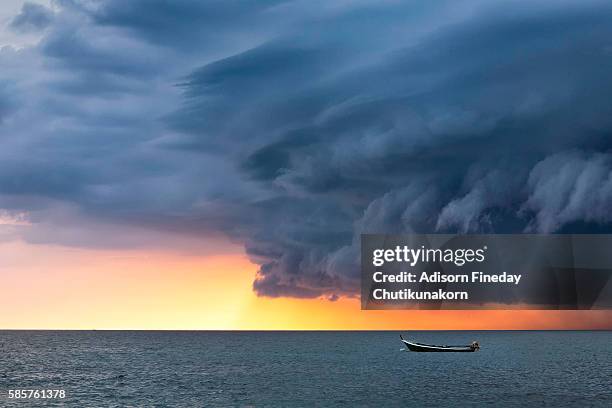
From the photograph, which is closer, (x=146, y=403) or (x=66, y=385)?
(x=146, y=403)

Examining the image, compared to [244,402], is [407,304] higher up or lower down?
higher up

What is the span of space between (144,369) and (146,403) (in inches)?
2569

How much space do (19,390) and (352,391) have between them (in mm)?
52700

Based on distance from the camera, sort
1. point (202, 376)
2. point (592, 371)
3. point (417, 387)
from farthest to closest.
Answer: point (592, 371) → point (202, 376) → point (417, 387)

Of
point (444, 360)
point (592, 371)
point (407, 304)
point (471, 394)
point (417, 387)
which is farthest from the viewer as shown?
point (444, 360)

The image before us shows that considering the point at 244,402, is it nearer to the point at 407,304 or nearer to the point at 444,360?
the point at 407,304

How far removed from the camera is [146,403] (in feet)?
319

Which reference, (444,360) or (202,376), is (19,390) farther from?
(444,360)

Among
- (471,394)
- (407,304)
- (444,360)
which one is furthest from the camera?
(444,360)

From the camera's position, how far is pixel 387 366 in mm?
168875

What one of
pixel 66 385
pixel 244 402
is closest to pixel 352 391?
pixel 244 402

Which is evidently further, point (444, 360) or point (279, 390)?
point (444, 360)

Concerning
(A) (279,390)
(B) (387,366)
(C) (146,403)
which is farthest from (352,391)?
(B) (387,366)

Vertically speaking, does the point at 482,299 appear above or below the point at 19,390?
above
